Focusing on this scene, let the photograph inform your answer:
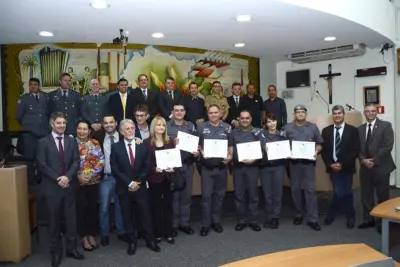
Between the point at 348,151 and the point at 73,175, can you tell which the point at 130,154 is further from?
the point at 348,151

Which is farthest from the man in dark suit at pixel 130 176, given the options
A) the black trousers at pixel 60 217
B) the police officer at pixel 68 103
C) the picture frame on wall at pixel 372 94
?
the picture frame on wall at pixel 372 94

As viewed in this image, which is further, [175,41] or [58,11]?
[175,41]

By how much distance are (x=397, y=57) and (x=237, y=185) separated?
4467 millimetres

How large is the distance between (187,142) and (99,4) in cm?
194

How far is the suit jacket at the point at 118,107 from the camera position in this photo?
19.5ft

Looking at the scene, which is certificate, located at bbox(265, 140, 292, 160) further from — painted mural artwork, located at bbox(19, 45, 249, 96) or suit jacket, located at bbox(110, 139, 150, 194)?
painted mural artwork, located at bbox(19, 45, 249, 96)

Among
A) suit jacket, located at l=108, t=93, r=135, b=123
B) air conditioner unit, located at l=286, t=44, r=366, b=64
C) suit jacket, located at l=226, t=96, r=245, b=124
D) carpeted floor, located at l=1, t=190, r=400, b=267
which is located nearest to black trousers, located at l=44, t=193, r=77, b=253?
carpeted floor, located at l=1, t=190, r=400, b=267

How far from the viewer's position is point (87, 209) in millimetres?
4164

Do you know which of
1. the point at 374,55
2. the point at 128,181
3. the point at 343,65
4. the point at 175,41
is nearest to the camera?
the point at 128,181

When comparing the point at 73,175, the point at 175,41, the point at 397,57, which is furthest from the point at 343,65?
the point at 73,175

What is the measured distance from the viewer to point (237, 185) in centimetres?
473

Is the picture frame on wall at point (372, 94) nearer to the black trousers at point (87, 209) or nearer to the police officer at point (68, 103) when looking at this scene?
the police officer at point (68, 103)

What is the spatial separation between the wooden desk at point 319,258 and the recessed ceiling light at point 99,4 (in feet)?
11.6

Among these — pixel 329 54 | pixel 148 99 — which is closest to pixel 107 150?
pixel 148 99
